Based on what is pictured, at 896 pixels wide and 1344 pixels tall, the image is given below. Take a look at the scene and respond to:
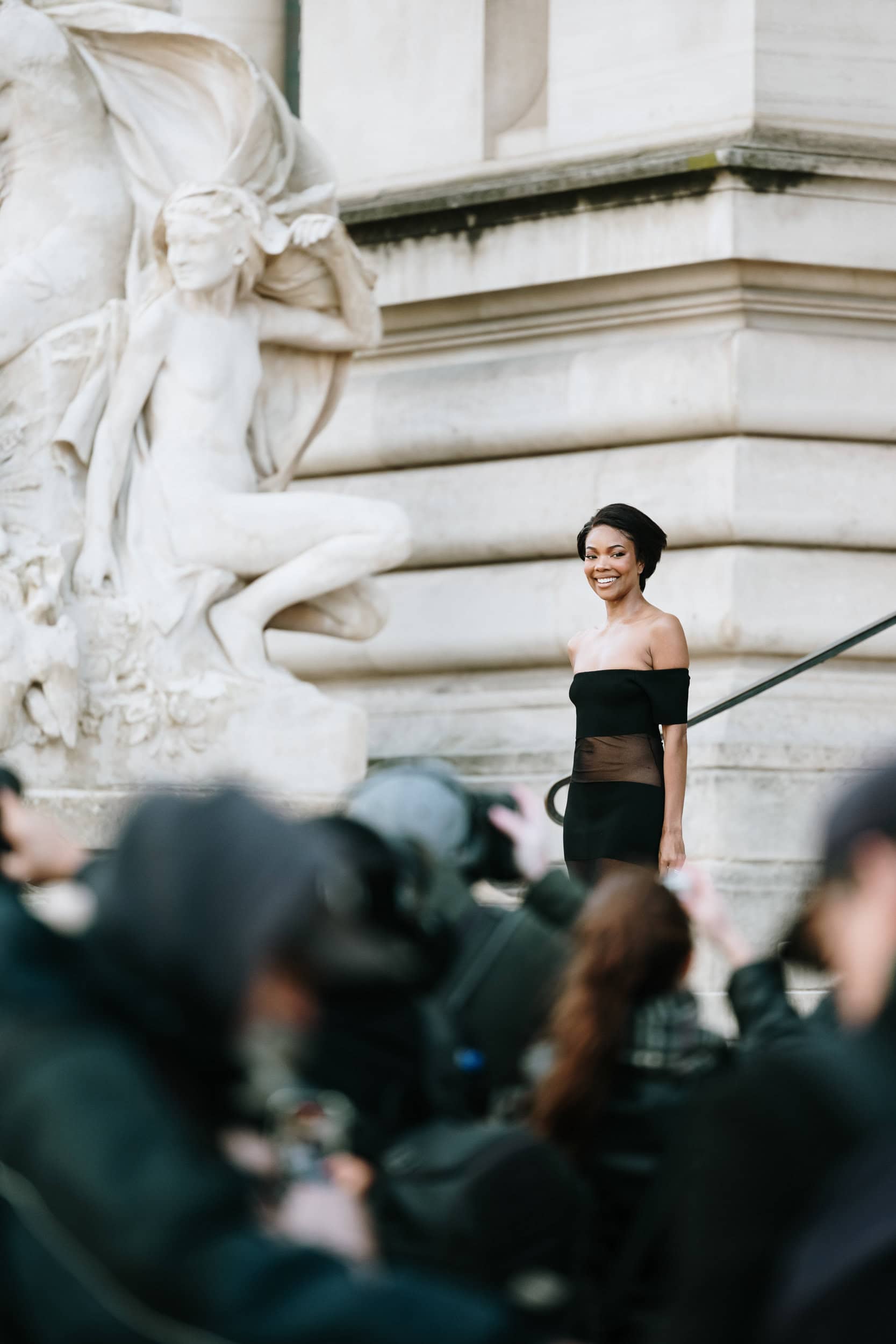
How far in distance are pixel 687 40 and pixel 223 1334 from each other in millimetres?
8640

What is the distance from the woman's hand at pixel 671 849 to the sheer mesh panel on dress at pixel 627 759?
0.52ft

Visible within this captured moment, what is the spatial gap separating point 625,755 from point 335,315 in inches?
121

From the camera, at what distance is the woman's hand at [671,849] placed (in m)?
6.73

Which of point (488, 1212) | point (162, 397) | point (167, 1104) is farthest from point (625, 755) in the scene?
point (167, 1104)

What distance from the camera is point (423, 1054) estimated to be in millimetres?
3234

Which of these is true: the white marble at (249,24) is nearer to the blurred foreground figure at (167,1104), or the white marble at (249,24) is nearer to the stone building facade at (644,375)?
the stone building facade at (644,375)

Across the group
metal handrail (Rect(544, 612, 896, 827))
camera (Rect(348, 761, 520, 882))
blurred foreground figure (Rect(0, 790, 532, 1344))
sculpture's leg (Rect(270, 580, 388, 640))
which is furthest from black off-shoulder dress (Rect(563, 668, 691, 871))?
blurred foreground figure (Rect(0, 790, 532, 1344))

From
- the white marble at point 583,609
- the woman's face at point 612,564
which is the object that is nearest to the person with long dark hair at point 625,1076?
the woman's face at point 612,564

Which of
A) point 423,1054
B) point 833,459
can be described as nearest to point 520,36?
point 833,459

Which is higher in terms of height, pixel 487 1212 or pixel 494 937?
pixel 494 937

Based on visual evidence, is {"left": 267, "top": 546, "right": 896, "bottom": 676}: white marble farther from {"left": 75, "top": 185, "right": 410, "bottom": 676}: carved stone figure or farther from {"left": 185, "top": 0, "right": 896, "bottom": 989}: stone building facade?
{"left": 75, "top": 185, "right": 410, "bottom": 676}: carved stone figure

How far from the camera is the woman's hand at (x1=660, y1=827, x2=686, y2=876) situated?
22.1 ft

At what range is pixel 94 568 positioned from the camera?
864 centimetres

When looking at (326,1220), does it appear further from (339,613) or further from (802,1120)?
(339,613)
